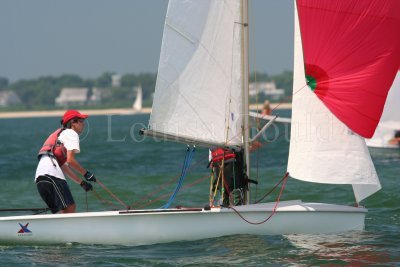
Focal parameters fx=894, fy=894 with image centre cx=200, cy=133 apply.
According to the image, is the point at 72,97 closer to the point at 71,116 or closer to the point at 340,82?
the point at 71,116

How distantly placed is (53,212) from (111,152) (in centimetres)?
2318

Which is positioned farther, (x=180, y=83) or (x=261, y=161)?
(x=261, y=161)

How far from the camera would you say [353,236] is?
10.5 metres

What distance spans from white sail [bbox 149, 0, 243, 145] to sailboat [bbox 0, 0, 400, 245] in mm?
12

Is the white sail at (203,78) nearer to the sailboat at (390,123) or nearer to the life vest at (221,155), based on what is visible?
the life vest at (221,155)

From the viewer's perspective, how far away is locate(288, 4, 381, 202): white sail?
10.2 meters

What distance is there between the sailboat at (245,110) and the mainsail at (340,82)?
1 cm

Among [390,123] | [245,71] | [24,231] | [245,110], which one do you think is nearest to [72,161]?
[24,231]

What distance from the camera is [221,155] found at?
35.7 feet

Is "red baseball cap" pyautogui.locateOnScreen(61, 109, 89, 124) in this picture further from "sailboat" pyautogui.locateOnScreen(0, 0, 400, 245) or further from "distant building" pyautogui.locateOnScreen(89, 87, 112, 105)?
"distant building" pyautogui.locateOnScreen(89, 87, 112, 105)

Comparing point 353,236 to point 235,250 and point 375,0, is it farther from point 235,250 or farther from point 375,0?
point 375,0

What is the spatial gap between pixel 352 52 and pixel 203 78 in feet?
5.74

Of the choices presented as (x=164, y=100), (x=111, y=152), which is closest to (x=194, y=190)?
(x=164, y=100)

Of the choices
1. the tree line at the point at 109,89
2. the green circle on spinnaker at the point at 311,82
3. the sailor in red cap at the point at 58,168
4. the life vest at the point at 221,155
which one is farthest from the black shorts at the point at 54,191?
the tree line at the point at 109,89
